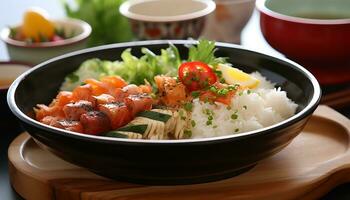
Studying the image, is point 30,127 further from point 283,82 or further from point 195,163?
point 283,82

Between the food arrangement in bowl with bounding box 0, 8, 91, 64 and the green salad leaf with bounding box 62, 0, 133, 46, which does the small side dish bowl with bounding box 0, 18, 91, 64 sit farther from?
the green salad leaf with bounding box 62, 0, 133, 46

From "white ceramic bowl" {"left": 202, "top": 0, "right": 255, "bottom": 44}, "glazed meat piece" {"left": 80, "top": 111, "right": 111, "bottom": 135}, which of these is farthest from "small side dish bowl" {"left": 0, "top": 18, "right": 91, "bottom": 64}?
"glazed meat piece" {"left": 80, "top": 111, "right": 111, "bottom": 135}

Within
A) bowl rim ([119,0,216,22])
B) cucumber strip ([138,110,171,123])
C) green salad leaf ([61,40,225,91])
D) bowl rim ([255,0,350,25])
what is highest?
bowl rim ([255,0,350,25])

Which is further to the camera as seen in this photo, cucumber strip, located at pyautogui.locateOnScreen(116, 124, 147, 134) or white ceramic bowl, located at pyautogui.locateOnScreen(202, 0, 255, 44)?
white ceramic bowl, located at pyautogui.locateOnScreen(202, 0, 255, 44)

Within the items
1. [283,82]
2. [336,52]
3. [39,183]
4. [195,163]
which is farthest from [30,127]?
[336,52]

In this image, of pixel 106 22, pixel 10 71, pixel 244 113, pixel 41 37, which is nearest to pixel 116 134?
pixel 244 113

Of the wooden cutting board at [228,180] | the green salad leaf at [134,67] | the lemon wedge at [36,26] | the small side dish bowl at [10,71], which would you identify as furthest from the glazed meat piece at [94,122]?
the lemon wedge at [36,26]

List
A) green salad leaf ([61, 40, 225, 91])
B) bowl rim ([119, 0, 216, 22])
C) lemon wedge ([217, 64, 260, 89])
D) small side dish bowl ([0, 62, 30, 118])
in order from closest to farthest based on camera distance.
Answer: lemon wedge ([217, 64, 260, 89]) → green salad leaf ([61, 40, 225, 91]) → small side dish bowl ([0, 62, 30, 118]) → bowl rim ([119, 0, 216, 22])
